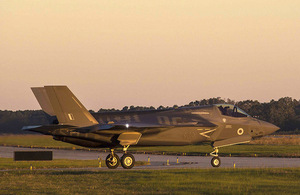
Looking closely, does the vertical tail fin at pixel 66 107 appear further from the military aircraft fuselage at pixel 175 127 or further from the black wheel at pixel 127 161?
the black wheel at pixel 127 161

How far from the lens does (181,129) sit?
33.5 m

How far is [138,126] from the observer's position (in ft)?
106

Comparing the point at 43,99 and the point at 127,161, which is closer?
the point at 127,161

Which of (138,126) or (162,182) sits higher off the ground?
(138,126)

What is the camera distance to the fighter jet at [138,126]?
104ft

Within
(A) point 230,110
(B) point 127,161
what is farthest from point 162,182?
(A) point 230,110

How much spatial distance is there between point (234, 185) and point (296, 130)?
104 metres

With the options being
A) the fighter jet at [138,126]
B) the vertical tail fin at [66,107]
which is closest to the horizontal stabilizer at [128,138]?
the fighter jet at [138,126]

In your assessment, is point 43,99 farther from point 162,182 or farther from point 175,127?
point 162,182

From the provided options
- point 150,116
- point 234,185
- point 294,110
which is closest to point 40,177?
point 150,116

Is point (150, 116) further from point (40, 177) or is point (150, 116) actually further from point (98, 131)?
point (40, 177)

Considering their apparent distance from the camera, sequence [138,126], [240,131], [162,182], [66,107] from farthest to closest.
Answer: [240,131]
[138,126]
[66,107]
[162,182]

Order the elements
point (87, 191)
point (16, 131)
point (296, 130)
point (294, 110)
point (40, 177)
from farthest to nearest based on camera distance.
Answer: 1. point (294, 110)
2. point (296, 130)
3. point (16, 131)
4. point (40, 177)
5. point (87, 191)

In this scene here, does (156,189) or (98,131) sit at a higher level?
(98,131)
